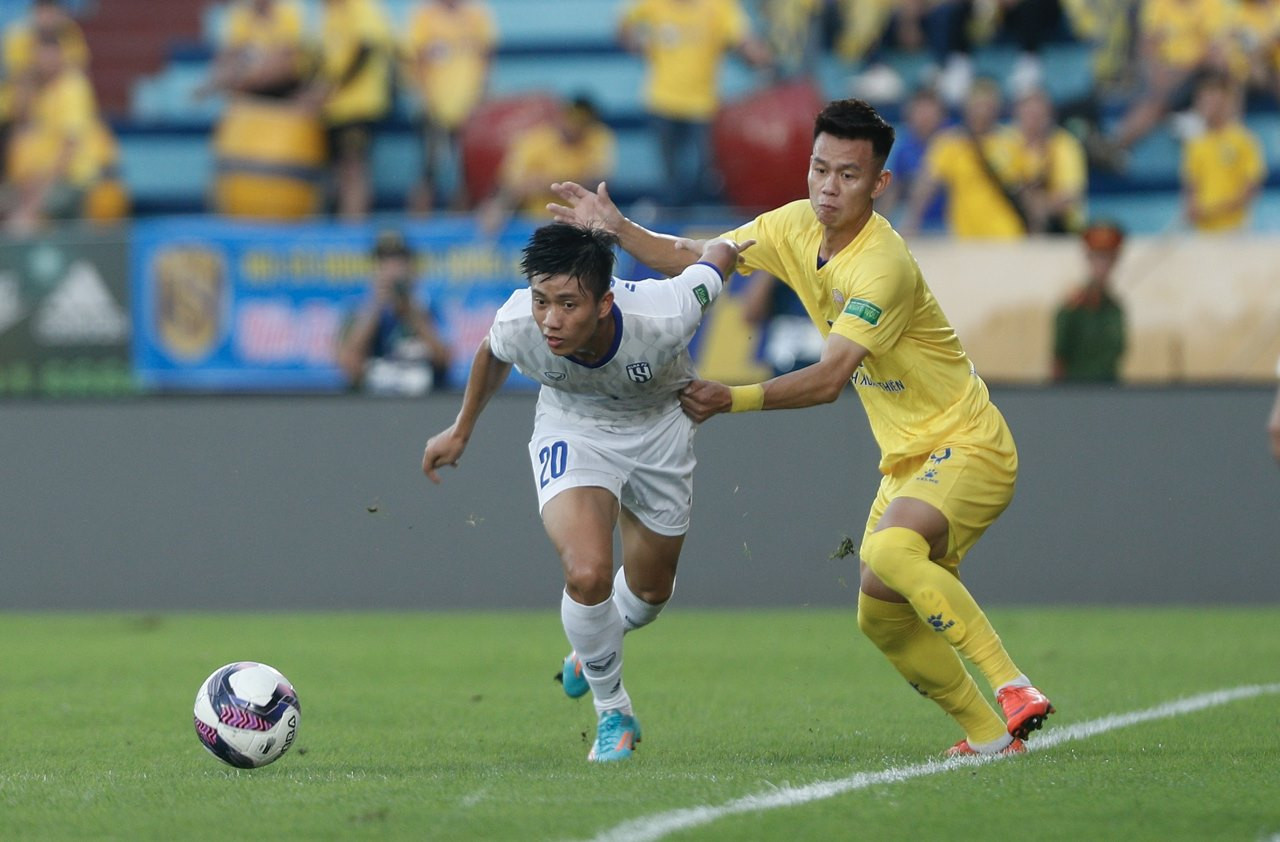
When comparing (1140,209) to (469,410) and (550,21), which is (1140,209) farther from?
(469,410)

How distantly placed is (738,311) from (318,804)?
8.14 m

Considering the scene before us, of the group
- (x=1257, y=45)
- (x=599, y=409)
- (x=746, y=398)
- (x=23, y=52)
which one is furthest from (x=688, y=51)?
(x=746, y=398)

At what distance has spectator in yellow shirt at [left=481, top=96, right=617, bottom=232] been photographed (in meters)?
15.0

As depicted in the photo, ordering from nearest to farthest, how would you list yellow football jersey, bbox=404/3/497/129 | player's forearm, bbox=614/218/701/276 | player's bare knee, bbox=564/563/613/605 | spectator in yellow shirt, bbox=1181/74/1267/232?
player's bare knee, bbox=564/563/613/605, player's forearm, bbox=614/218/701/276, spectator in yellow shirt, bbox=1181/74/1267/232, yellow football jersey, bbox=404/3/497/129

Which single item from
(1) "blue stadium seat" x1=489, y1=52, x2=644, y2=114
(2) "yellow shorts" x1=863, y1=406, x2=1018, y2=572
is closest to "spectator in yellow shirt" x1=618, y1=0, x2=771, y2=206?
(1) "blue stadium seat" x1=489, y1=52, x2=644, y2=114

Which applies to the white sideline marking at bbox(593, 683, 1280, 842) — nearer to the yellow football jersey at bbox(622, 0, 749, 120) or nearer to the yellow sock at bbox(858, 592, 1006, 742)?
the yellow sock at bbox(858, 592, 1006, 742)

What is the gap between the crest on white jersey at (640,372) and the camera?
6555 millimetres

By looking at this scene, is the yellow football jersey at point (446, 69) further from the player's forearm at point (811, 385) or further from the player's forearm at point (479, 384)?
the player's forearm at point (811, 385)

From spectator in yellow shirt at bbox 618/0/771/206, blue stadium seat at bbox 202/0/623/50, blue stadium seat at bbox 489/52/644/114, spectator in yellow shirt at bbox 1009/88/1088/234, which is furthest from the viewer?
blue stadium seat at bbox 202/0/623/50

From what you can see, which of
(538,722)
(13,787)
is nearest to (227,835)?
(13,787)

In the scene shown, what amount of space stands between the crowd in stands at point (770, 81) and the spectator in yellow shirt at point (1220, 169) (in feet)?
0.05

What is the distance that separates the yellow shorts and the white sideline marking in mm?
773

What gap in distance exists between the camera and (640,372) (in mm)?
6598

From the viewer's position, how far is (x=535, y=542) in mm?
13047
